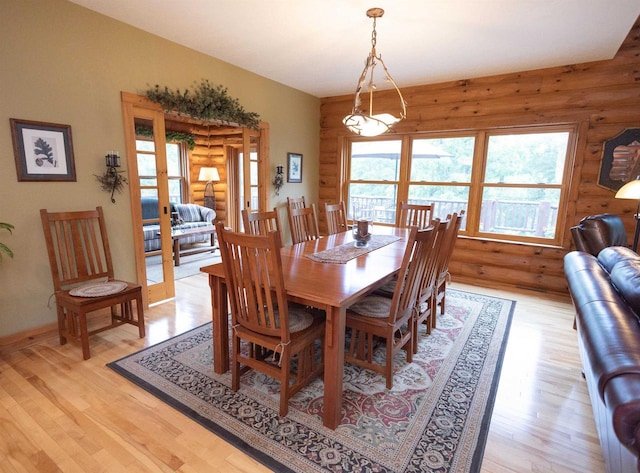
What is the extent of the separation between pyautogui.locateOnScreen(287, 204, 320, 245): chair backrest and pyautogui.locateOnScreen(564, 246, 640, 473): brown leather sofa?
2.24 metres

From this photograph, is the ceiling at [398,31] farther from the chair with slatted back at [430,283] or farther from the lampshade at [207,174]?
the lampshade at [207,174]

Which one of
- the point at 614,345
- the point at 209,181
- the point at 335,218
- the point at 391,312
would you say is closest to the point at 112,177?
the point at 335,218

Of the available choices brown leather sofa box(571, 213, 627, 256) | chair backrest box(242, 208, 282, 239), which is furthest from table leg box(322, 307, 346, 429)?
brown leather sofa box(571, 213, 627, 256)

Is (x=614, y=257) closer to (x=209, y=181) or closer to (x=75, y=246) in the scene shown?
(x=75, y=246)

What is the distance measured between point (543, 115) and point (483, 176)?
0.93m

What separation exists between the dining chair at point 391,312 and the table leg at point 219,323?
2.68ft

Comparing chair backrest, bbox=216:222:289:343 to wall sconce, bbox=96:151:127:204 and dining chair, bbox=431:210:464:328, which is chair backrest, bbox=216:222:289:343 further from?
wall sconce, bbox=96:151:127:204

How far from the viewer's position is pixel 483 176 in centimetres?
435

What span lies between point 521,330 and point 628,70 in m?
2.96

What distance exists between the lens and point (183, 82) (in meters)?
3.41

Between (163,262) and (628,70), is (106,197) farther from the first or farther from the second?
(628,70)

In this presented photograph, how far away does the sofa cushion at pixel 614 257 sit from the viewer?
189 centimetres

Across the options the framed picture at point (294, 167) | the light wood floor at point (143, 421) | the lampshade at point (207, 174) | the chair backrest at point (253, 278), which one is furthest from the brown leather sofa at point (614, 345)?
the lampshade at point (207, 174)

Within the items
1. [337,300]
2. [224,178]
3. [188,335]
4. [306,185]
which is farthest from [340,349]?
[224,178]
